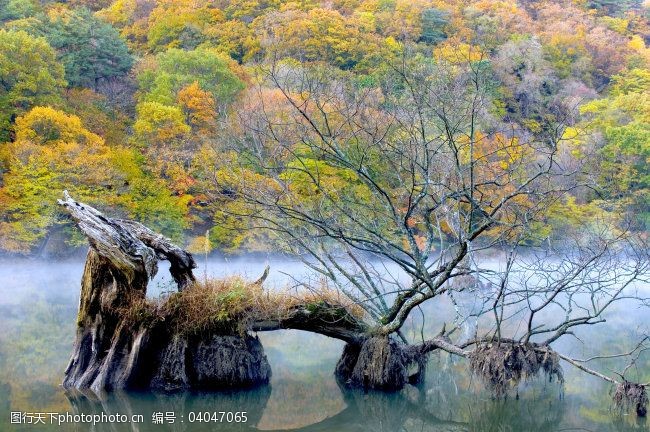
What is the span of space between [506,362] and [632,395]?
110 cm

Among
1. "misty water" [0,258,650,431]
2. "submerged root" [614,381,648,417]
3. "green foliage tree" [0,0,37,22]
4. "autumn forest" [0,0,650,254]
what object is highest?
"green foliage tree" [0,0,37,22]

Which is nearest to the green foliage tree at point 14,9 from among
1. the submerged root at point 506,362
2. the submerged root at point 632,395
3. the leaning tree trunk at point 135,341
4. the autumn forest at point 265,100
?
the autumn forest at point 265,100

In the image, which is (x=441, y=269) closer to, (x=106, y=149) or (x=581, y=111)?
(x=106, y=149)

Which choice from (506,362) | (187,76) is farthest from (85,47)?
(506,362)

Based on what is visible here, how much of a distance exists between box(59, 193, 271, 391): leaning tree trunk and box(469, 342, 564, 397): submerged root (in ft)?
7.72

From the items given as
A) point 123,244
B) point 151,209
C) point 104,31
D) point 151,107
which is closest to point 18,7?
point 104,31

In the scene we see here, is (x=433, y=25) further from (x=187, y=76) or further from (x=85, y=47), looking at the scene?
(x=85, y=47)

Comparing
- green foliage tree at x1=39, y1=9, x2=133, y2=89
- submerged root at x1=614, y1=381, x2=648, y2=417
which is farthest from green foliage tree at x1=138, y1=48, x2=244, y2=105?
submerged root at x1=614, y1=381, x2=648, y2=417

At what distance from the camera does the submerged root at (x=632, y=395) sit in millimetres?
6434

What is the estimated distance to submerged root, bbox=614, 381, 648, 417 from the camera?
21.1 ft

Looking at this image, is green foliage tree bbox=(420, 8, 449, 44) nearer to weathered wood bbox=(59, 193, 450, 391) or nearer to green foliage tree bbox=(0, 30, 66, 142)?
green foliage tree bbox=(0, 30, 66, 142)

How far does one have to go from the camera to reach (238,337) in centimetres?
737

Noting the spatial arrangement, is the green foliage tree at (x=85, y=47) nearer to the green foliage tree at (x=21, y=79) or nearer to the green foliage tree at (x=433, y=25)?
the green foliage tree at (x=21, y=79)

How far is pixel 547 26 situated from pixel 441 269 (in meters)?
41.3
